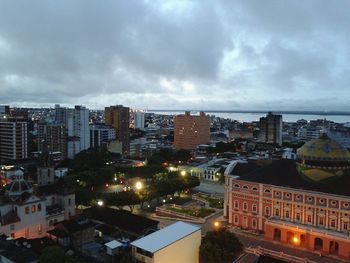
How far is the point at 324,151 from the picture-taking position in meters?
39.8

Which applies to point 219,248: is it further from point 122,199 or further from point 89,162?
point 89,162

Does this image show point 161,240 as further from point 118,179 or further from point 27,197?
point 118,179

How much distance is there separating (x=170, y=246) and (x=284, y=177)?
18.9 meters

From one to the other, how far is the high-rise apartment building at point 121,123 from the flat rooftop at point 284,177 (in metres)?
73.3

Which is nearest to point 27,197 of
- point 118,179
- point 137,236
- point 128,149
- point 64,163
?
point 137,236

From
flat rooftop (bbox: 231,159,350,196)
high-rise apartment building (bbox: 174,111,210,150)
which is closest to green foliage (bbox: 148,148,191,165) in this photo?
high-rise apartment building (bbox: 174,111,210,150)

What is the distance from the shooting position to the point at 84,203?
4872cm

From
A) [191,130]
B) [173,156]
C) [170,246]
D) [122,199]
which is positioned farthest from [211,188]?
[191,130]

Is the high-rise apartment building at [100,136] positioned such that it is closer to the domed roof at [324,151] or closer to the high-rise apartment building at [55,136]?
the high-rise apartment building at [55,136]

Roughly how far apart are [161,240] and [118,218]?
43.2ft

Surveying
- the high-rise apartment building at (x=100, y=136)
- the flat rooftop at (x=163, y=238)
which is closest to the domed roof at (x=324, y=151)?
the flat rooftop at (x=163, y=238)

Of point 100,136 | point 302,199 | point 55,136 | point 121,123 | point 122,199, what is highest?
point 121,123

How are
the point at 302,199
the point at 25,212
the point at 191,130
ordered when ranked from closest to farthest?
the point at 25,212
the point at 302,199
the point at 191,130

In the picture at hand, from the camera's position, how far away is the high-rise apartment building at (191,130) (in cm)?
12750
